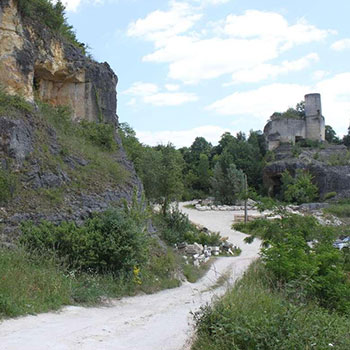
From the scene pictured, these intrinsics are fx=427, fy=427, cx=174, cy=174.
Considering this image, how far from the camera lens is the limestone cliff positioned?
12.2 metres

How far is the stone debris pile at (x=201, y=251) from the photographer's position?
17161mm

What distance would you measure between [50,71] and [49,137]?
14.9 ft

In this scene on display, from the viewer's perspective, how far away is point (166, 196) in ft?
78.2

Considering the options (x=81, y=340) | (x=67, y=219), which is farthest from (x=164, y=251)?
(x=81, y=340)

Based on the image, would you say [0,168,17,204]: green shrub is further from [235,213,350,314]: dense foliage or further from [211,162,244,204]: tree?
[211,162,244,204]: tree

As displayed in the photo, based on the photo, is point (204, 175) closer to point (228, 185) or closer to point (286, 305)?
point (228, 185)

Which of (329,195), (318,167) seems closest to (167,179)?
(329,195)

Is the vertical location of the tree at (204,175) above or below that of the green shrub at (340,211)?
above

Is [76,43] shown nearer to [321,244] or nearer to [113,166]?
[113,166]

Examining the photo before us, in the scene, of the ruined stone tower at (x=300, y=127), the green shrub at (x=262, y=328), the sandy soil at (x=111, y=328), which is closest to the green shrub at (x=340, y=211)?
the ruined stone tower at (x=300, y=127)

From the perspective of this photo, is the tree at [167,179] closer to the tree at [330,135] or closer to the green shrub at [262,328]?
the green shrub at [262,328]

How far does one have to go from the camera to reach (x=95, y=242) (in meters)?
10.8

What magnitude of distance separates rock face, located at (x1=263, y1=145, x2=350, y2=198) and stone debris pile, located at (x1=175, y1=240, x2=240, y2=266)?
962 inches

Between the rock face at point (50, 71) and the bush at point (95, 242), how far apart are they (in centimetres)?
644
